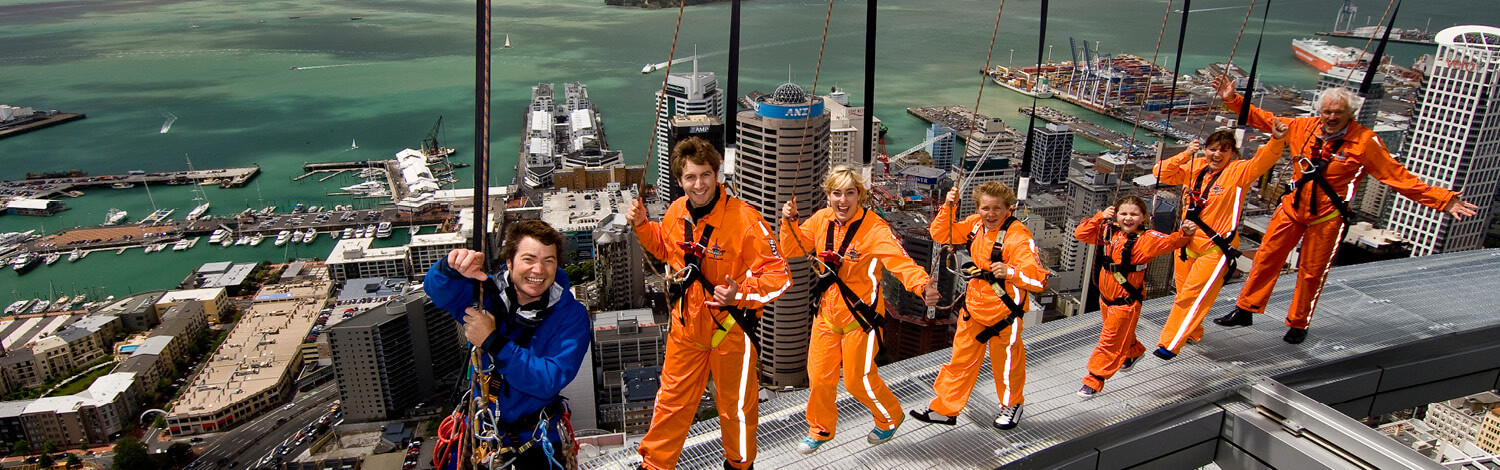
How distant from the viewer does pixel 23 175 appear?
30266mm

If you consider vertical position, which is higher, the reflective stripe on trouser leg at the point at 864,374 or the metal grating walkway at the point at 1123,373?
the reflective stripe on trouser leg at the point at 864,374

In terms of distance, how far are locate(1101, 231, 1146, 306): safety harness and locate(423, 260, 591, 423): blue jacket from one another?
232cm

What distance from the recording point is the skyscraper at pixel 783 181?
39.8 feet

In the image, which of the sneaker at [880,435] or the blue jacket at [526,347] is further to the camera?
the sneaker at [880,435]

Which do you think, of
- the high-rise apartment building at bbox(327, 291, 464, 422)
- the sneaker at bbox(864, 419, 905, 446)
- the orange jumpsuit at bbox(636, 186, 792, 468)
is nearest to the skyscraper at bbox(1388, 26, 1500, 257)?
the sneaker at bbox(864, 419, 905, 446)

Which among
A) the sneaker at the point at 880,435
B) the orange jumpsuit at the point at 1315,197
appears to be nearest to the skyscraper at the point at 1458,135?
the orange jumpsuit at the point at 1315,197

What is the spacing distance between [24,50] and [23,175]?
25.5 meters

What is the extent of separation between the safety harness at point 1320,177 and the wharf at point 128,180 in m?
32.9

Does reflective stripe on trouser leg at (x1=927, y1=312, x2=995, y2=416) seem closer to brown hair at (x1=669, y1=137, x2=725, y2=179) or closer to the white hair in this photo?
brown hair at (x1=669, y1=137, x2=725, y2=179)

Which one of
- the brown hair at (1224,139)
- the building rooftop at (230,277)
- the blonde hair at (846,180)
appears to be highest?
the brown hair at (1224,139)

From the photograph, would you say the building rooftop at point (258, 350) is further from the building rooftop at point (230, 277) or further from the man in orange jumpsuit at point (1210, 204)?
the man in orange jumpsuit at point (1210, 204)

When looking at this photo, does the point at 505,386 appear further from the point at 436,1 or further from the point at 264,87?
the point at 436,1

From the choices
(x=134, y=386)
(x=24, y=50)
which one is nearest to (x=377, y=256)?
(x=134, y=386)

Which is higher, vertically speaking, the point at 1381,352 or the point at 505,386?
the point at 505,386
